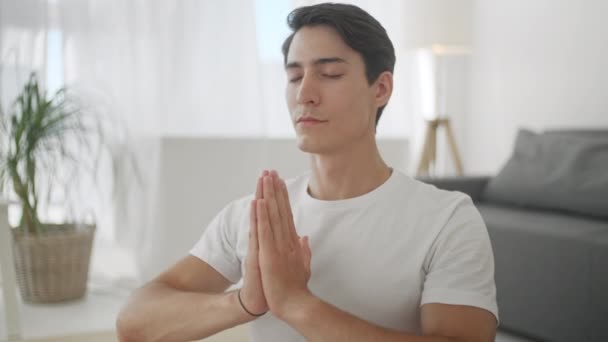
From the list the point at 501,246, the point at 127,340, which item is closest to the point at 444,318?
the point at 127,340

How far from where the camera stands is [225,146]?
3.40 metres

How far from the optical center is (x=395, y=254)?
1.26 m

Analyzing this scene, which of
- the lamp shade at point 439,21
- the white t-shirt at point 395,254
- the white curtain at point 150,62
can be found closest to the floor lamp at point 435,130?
the lamp shade at point 439,21

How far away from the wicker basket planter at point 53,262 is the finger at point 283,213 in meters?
2.07

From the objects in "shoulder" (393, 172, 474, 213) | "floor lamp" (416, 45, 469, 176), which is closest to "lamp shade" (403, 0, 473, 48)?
"floor lamp" (416, 45, 469, 176)

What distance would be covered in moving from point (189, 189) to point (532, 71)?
2201mm

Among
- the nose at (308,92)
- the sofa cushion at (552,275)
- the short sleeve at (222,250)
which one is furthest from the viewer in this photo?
the sofa cushion at (552,275)

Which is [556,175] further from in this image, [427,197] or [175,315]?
[175,315]

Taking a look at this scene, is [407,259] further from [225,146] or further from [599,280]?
[225,146]

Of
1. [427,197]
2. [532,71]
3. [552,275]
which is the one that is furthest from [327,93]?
[532,71]

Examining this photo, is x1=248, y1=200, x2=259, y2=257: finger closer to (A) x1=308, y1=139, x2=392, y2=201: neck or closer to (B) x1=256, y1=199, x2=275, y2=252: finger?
(B) x1=256, y1=199, x2=275, y2=252: finger

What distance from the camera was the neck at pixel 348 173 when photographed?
1.39 metres

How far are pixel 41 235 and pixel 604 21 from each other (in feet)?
9.76

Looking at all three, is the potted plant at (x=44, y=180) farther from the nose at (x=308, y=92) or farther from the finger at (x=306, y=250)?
the finger at (x=306, y=250)
